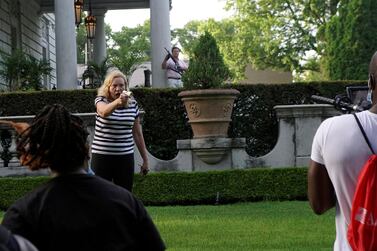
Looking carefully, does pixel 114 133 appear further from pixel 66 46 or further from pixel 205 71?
pixel 66 46

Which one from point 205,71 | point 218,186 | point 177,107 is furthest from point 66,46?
point 218,186

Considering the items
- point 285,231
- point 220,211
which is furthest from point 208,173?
point 285,231

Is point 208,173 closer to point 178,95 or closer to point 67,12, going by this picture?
point 178,95

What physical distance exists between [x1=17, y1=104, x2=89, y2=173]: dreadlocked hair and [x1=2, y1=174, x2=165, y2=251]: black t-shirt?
0.24 ft

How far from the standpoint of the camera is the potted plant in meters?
14.6

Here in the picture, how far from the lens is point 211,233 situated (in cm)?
925

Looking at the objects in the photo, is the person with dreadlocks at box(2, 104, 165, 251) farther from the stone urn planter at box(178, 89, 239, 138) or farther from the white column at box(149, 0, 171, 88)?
the white column at box(149, 0, 171, 88)

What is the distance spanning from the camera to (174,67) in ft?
68.5

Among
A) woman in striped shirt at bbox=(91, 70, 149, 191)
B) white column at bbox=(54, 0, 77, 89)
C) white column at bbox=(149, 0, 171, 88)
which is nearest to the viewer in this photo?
woman in striped shirt at bbox=(91, 70, 149, 191)

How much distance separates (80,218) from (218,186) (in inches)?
412

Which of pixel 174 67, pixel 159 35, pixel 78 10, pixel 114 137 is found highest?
pixel 78 10

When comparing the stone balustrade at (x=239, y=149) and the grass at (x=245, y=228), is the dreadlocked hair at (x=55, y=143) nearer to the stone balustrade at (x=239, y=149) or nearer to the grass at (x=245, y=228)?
the grass at (x=245, y=228)

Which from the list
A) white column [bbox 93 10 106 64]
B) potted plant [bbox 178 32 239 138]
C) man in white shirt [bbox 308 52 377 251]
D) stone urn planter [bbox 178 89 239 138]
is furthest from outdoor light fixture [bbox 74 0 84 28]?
man in white shirt [bbox 308 52 377 251]

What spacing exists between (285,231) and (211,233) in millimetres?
806
